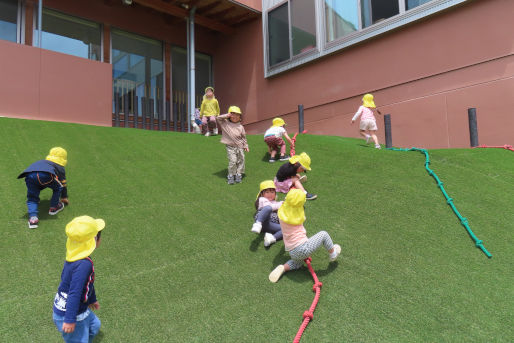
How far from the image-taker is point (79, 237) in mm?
2619

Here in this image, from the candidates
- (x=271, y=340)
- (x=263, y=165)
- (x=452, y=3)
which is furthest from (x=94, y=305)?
(x=452, y=3)

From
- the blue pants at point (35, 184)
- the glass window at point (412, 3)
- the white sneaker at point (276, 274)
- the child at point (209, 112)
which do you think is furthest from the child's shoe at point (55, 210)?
the glass window at point (412, 3)

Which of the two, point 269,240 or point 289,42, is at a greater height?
point 289,42

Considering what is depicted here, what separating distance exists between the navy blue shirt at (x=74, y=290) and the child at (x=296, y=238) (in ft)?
5.42

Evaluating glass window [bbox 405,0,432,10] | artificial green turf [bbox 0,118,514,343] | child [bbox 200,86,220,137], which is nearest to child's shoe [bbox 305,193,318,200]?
artificial green turf [bbox 0,118,514,343]

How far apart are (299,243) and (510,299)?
73.9 inches

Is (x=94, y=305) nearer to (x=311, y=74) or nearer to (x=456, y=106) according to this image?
(x=456, y=106)

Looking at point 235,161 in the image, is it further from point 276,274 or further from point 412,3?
point 412,3

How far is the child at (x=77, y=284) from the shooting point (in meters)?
2.54

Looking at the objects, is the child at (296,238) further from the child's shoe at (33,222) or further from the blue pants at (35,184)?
the blue pants at (35,184)

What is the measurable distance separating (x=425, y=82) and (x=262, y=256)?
8.50 metres

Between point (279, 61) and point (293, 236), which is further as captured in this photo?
point (279, 61)

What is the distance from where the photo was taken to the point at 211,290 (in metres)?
3.45

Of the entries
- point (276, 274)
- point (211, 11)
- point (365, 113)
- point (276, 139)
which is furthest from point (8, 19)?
point (276, 274)
